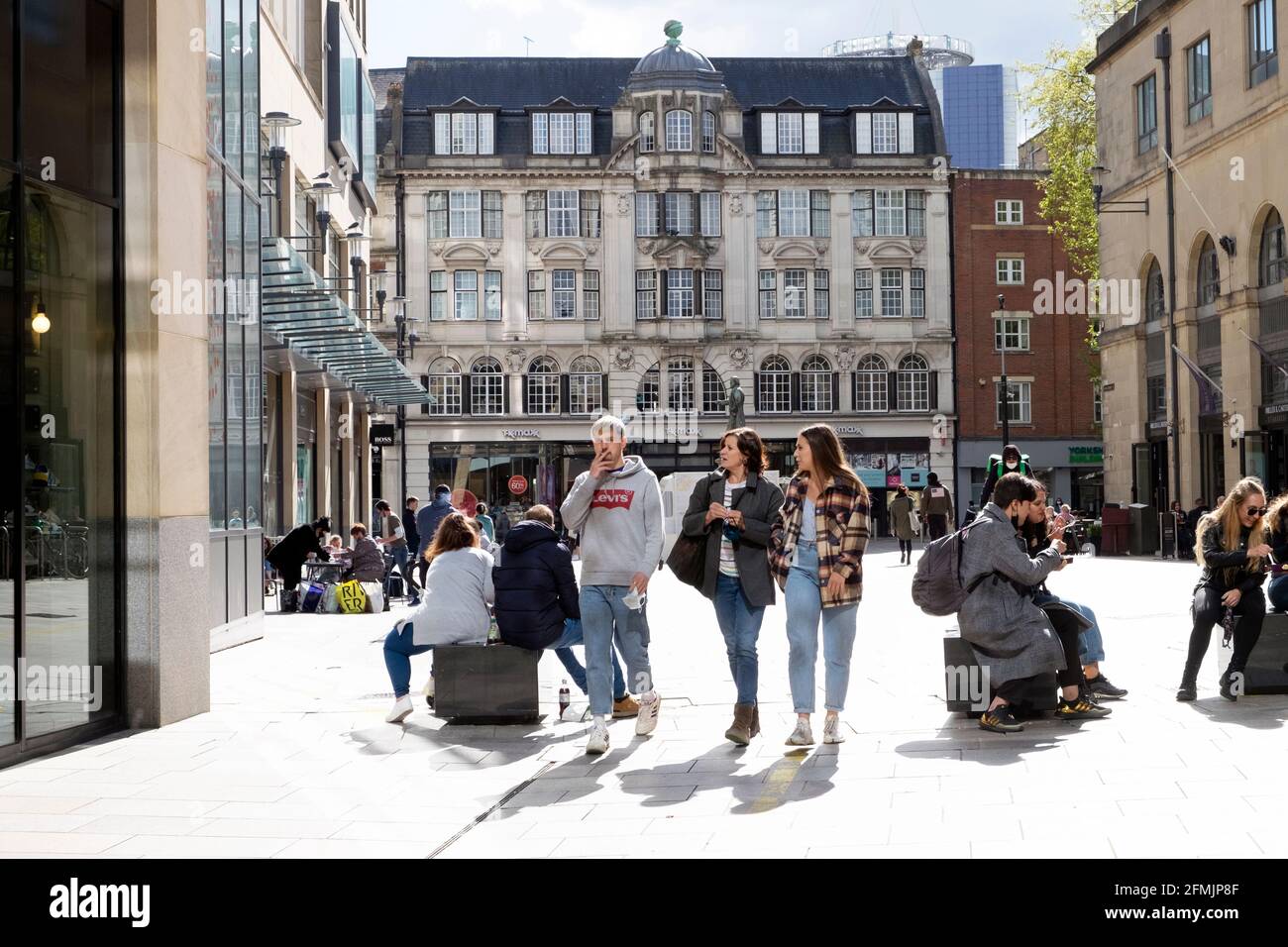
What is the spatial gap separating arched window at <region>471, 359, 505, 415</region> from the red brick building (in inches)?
683

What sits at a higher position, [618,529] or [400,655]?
[618,529]

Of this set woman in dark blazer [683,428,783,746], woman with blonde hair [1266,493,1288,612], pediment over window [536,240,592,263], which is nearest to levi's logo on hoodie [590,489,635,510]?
woman in dark blazer [683,428,783,746]

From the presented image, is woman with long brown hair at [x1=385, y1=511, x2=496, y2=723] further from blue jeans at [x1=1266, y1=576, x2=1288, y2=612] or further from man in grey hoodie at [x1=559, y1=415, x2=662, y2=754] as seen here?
blue jeans at [x1=1266, y1=576, x2=1288, y2=612]

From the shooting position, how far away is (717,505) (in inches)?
361

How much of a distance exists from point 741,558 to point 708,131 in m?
50.4

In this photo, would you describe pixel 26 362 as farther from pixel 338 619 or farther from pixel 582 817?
pixel 338 619

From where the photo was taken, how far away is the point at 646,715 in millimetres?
9828

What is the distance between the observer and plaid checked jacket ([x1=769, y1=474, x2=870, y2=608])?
29.8 ft

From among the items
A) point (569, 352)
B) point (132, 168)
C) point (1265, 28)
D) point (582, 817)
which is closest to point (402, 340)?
point (569, 352)

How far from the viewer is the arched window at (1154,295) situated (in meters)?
37.2

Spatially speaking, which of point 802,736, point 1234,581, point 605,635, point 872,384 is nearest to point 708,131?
point 872,384

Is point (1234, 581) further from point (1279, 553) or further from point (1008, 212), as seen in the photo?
point (1008, 212)

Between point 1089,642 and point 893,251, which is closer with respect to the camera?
point 1089,642

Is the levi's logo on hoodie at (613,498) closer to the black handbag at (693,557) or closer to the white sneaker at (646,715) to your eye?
the black handbag at (693,557)
